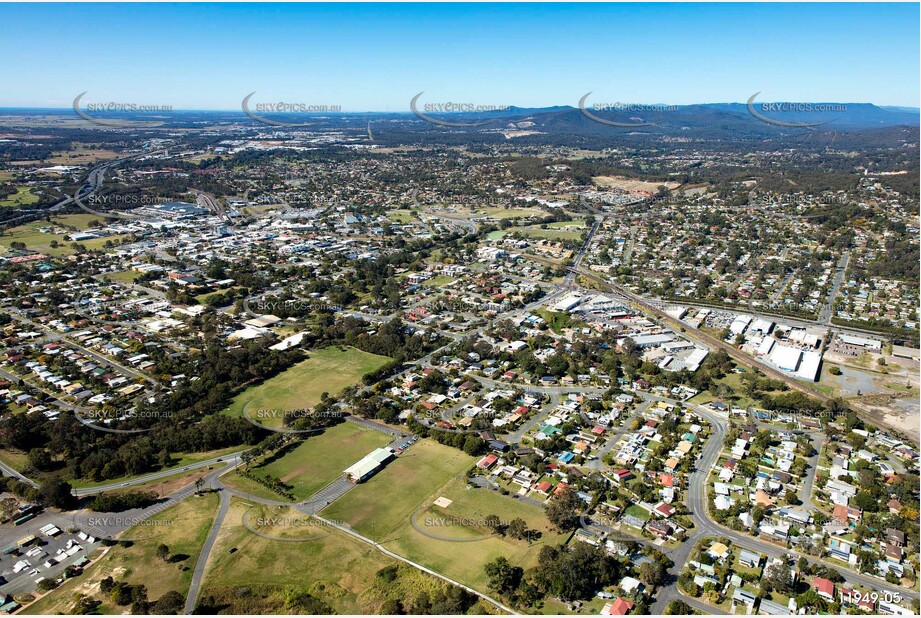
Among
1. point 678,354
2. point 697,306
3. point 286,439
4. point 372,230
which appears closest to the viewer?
point 286,439

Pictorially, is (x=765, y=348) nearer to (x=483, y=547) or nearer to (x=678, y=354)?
(x=678, y=354)

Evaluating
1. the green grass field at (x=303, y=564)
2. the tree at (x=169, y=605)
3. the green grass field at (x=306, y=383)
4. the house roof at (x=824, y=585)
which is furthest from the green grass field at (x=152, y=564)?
the house roof at (x=824, y=585)

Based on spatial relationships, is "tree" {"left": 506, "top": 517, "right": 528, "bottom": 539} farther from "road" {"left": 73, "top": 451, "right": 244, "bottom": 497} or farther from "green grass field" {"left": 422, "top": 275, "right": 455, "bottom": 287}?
"green grass field" {"left": 422, "top": 275, "right": 455, "bottom": 287}

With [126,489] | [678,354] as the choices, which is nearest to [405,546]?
[126,489]

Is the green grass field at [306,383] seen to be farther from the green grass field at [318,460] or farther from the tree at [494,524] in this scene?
the tree at [494,524]

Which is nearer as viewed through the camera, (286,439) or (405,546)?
(405,546)

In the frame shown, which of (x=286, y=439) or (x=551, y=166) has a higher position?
(x=551, y=166)

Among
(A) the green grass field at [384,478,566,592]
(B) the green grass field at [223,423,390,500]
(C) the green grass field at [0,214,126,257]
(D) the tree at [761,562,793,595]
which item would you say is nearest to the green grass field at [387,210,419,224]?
(C) the green grass field at [0,214,126,257]

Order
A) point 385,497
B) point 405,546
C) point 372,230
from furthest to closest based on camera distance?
1. point 372,230
2. point 385,497
3. point 405,546
